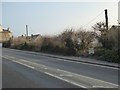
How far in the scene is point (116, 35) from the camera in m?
32.3

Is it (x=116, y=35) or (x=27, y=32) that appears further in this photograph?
(x=27, y=32)

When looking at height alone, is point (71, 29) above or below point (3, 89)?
above

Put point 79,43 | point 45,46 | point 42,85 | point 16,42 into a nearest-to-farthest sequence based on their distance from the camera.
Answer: point 42,85, point 79,43, point 45,46, point 16,42

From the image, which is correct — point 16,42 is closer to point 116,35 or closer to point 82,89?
point 116,35

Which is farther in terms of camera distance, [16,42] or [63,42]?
[16,42]

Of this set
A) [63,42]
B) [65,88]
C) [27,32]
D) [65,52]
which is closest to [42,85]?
[65,88]

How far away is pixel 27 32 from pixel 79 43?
2555 inches

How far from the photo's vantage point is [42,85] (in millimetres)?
14430

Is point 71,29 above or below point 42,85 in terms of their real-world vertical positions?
above

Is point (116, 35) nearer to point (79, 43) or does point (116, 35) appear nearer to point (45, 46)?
point (79, 43)

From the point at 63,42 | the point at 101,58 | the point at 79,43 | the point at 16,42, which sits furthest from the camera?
the point at 16,42

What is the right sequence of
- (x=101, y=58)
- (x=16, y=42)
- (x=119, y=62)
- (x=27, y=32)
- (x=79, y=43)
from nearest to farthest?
1. (x=119, y=62)
2. (x=101, y=58)
3. (x=79, y=43)
4. (x=16, y=42)
5. (x=27, y=32)

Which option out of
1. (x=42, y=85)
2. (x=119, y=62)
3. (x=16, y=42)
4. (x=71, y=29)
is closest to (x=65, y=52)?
(x=71, y=29)

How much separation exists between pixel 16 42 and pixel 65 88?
66002 mm
